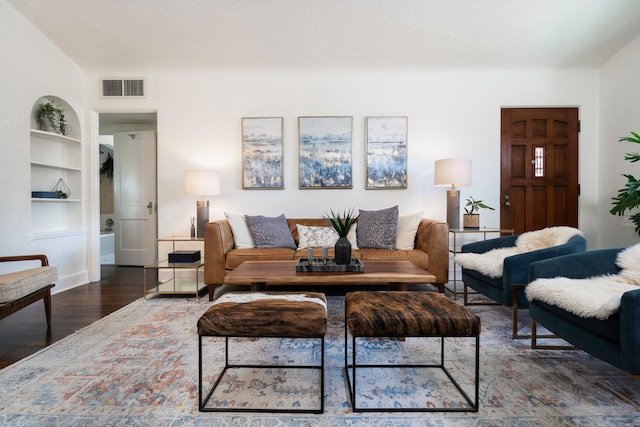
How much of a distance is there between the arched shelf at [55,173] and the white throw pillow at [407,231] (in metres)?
3.68

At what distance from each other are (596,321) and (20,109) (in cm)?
460

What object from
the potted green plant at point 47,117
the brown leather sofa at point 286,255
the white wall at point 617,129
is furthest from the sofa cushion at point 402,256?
the potted green plant at point 47,117

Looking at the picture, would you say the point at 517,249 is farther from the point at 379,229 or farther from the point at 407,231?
the point at 379,229

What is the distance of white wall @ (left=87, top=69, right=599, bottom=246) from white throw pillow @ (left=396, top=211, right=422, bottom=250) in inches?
19.2

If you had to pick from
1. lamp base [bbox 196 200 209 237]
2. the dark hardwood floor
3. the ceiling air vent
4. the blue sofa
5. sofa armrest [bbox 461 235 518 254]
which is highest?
the ceiling air vent

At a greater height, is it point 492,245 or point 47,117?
point 47,117

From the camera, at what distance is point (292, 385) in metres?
1.62

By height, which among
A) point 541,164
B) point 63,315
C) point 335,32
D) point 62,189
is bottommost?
point 63,315

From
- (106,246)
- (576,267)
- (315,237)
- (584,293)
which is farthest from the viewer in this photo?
(106,246)

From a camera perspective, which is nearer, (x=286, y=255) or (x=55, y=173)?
(x=286, y=255)

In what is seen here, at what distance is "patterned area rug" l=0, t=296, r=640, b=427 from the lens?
4.50 ft

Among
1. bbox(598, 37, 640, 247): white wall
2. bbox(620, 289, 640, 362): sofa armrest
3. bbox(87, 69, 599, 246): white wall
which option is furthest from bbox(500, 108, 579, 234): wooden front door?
bbox(620, 289, 640, 362): sofa armrest

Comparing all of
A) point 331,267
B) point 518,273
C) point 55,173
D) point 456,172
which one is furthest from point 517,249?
point 55,173

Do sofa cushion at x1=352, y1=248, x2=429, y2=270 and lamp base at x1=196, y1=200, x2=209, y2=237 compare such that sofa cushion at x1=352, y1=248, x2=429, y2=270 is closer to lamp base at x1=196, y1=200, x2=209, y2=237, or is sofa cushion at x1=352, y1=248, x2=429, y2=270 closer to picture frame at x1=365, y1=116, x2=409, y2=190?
picture frame at x1=365, y1=116, x2=409, y2=190
